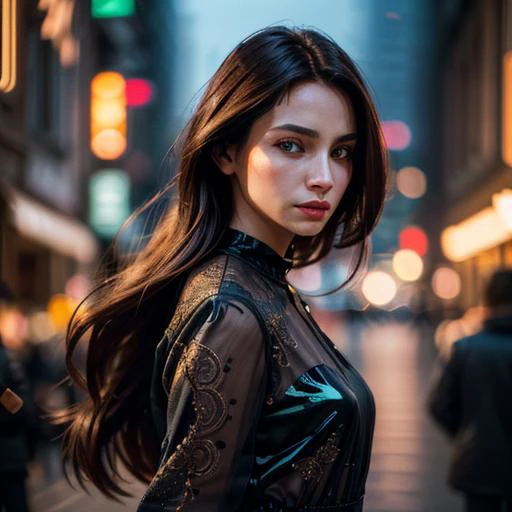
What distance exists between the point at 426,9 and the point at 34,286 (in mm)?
34494

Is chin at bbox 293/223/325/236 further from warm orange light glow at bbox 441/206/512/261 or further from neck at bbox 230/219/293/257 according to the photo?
warm orange light glow at bbox 441/206/512/261

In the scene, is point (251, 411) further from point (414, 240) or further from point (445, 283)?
point (414, 240)

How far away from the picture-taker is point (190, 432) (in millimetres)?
1763

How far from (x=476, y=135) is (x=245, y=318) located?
38572mm

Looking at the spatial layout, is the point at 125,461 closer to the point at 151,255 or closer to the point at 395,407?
the point at 151,255

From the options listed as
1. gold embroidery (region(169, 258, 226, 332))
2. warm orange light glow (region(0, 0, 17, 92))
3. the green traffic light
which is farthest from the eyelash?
the green traffic light

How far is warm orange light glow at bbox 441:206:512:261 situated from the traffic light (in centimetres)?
972

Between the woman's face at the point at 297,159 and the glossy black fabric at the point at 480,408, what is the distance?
3.15 metres

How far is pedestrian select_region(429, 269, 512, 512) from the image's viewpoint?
491 cm

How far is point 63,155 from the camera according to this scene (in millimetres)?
24703

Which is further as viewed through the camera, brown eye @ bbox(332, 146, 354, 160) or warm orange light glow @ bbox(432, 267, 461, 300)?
warm orange light glow @ bbox(432, 267, 461, 300)

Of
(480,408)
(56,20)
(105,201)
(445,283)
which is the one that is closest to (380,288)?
(445,283)

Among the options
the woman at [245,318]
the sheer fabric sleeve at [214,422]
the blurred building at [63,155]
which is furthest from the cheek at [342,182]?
the blurred building at [63,155]

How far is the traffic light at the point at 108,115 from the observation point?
2664cm
